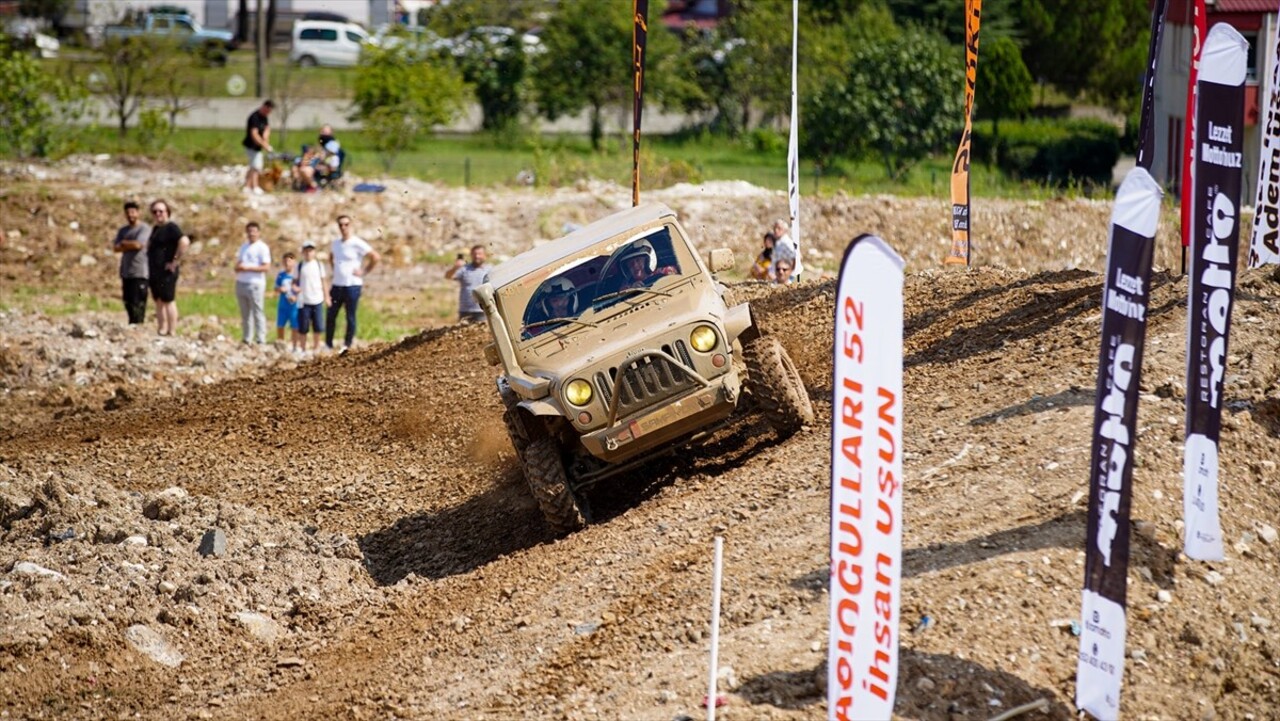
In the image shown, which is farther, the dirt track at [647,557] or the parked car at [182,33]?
the parked car at [182,33]

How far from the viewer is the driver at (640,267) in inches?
460

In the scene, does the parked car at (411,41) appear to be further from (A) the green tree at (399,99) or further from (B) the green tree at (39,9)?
(B) the green tree at (39,9)

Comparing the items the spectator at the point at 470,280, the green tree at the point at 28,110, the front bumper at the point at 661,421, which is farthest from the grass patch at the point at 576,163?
the front bumper at the point at 661,421

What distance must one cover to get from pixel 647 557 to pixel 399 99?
99.1 ft

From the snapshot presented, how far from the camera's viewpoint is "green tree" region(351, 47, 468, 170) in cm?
3850

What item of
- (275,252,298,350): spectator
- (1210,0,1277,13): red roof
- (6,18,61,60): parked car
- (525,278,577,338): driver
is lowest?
(275,252,298,350): spectator

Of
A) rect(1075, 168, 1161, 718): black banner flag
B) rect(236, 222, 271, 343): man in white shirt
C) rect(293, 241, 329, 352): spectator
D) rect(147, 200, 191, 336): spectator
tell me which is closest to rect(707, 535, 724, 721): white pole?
rect(1075, 168, 1161, 718): black banner flag

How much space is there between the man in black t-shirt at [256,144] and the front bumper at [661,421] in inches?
848

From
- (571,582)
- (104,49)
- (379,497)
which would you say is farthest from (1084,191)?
(571,582)

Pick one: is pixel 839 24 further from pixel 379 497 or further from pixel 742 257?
pixel 379 497

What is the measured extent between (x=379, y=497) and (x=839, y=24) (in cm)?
4164

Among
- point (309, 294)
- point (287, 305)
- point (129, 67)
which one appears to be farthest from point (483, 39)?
point (309, 294)

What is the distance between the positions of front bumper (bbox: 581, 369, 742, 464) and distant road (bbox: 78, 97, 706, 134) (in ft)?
117

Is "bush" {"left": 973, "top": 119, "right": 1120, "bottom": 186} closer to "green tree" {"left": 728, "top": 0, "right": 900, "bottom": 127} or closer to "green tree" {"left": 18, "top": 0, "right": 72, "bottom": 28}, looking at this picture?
"green tree" {"left": 728, "top": 0, "right": 900, "bottom": 127}
